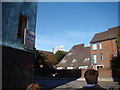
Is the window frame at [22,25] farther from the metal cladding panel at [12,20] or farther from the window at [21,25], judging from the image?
the metal cladding panel at [12,20]

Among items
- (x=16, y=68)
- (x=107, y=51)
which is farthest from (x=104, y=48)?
(x=16, y=68)

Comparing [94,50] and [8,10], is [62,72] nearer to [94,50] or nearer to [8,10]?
[94,50]

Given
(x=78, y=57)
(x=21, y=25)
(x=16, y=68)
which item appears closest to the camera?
(x=16, y=68)

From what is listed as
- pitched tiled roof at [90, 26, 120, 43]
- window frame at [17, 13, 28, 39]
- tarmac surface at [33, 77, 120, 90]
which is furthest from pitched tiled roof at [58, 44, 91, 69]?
window frame at [17, 13, 28, 39]

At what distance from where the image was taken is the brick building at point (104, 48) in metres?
28.7

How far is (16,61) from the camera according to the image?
26.0 feet

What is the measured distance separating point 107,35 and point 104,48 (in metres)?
3.51

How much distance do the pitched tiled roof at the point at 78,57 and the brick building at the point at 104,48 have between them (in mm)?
3365

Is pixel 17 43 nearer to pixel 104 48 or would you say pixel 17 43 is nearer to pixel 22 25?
pixel 22 25

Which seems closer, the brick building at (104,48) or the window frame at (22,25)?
the window frame at (22,25)

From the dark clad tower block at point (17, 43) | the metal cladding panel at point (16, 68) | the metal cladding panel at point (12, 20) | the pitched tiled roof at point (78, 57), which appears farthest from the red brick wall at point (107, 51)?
the metal cladding panel at point (12, 20)

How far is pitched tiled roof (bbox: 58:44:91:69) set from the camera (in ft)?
118

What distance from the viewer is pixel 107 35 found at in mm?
31234

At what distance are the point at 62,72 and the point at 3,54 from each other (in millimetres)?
23059
